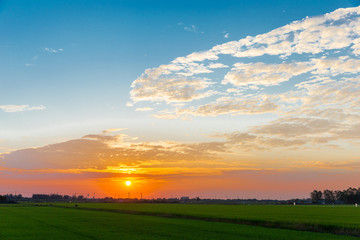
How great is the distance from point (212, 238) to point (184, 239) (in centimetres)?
266

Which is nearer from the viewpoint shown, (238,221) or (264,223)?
(264,223)

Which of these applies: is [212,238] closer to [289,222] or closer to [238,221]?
[289,222]

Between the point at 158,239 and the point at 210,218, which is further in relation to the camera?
the point at 210,218

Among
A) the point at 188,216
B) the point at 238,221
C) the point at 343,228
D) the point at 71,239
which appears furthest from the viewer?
the point at 188,216

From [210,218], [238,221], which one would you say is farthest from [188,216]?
[238,221]

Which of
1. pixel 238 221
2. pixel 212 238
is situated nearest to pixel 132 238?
pixel 212 238

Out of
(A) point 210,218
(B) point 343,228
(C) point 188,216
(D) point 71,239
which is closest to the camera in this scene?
(D) point 71,239

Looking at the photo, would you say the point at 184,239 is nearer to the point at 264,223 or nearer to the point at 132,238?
the point at 132,238

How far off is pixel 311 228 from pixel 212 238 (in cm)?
1864

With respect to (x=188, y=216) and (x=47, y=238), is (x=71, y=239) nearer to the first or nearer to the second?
(x=47, y=238)

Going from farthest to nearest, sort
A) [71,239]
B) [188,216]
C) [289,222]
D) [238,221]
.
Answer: [188,216] < [238,221] < [289,222] < [71,239]

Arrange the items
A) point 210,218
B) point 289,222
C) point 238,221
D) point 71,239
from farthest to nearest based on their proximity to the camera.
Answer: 1. point 210,218
2. point 238,221
3. point 289,222
4. point 71,239

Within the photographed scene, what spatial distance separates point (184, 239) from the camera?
31344 mm

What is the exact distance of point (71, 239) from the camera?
31.1m
